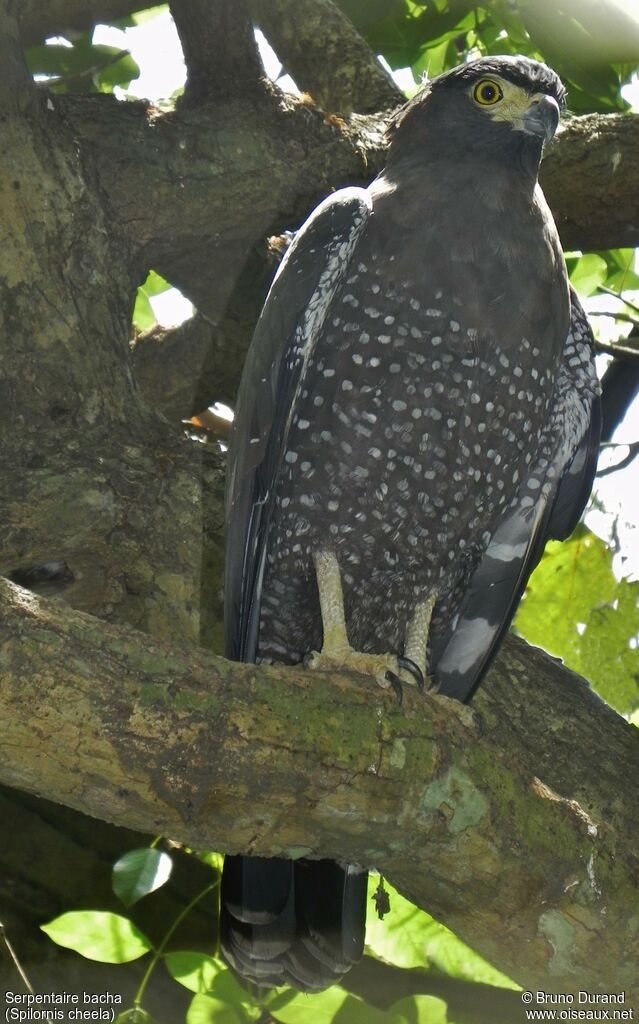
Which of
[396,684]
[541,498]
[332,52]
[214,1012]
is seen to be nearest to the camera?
[396,684]

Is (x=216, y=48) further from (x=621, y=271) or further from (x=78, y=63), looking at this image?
(x=621, y=271)

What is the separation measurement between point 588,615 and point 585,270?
166 centimetres

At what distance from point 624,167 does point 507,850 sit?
3.16 meters

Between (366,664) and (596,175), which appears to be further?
(596,175)

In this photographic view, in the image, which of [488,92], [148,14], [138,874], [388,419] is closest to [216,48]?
[148,14]

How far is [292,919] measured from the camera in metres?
3.52

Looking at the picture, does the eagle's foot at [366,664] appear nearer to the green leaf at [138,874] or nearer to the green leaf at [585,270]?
the green leaf at [138,874]

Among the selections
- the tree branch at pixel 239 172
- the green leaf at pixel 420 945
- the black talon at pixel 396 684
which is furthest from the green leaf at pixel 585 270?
the green leaf at pixel 420 945

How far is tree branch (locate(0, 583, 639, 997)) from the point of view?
244 centimetres

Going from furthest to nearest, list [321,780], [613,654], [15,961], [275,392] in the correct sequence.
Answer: [613,654]
[15,961]
[275,392]
[321,780]

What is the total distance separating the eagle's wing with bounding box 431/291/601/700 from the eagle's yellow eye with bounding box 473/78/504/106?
757mm

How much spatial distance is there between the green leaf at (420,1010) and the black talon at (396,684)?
3.29ft

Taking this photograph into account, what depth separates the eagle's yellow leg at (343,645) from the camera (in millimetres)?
3393

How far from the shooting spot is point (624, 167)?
490cm
